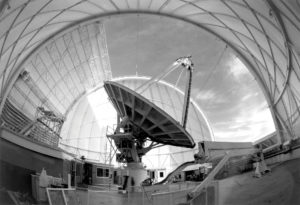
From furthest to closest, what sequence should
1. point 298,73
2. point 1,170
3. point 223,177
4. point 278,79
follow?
point 278,79 → point 223,177 → point 298,73 → point 1,170

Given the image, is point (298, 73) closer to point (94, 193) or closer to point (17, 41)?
point (94, 193)

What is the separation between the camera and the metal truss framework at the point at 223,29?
65.5ft

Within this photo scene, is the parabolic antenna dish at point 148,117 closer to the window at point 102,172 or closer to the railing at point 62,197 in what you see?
the railing at point 62,197

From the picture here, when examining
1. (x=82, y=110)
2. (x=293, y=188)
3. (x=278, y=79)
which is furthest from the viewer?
(x=82, y=110)

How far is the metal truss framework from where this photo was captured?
1997cm

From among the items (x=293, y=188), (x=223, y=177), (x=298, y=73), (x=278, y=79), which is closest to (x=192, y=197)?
(x=293, y=188)

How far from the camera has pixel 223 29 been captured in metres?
30.0

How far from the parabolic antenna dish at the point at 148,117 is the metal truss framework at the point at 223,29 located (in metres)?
7.44

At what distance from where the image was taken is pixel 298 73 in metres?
20.8

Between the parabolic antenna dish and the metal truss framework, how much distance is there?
293 inches

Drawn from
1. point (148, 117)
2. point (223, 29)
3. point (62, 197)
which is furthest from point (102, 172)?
point (62, 197)

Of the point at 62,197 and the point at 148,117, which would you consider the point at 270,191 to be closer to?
the point at 62,197

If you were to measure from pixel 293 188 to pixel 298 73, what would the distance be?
35.1 ft

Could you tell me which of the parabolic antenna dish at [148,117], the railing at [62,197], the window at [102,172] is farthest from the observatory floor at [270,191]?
the window at [102,172]
